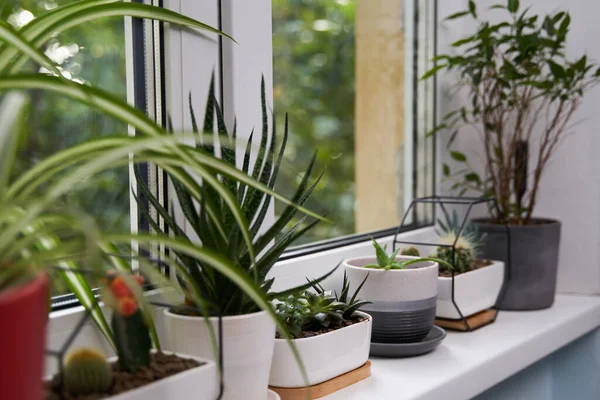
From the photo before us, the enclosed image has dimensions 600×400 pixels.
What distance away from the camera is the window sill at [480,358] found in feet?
3.12

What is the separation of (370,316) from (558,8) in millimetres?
884

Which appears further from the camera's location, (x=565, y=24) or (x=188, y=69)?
(x=565, y=24)

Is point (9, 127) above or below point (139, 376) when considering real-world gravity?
above

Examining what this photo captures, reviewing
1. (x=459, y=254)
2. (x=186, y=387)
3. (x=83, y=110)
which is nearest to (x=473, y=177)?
(x=459, y=254)

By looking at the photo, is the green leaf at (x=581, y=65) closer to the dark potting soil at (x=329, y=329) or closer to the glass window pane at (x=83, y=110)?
the dark potting soil at (x=329, y=329)

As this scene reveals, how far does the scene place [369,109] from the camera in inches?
62.1

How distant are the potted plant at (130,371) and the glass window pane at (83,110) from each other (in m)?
0.23

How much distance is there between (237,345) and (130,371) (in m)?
0.12

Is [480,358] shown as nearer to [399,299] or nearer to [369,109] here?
[399,299]

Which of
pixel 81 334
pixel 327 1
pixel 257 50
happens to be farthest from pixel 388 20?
pixel 81 334

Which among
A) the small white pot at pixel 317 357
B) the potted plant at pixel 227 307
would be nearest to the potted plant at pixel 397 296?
the small white pot at pixel 317 357

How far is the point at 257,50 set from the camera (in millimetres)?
1076

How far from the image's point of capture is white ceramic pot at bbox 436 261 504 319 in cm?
121

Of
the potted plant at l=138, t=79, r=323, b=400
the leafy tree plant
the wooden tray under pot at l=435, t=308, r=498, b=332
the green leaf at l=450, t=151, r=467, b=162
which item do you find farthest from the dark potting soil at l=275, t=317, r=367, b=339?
the green leaf at l=450, t=151, r=467, b=162
